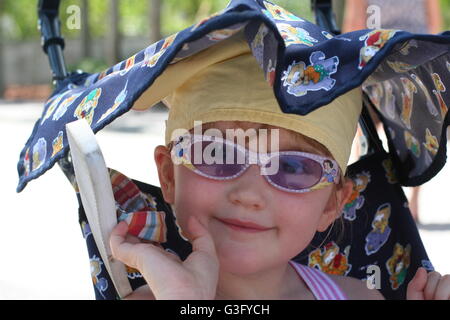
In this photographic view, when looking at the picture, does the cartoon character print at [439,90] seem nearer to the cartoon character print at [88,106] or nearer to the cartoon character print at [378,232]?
the cartoon character print at [378,232]

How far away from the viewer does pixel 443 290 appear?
180 centimetres

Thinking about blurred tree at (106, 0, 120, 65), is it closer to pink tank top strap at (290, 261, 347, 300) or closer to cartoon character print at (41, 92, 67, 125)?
cartoon character print at (41, 92, 67, 125)

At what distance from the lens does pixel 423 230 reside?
4.24m

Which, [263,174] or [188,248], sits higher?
[263,174]

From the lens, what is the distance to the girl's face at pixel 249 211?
1.59 meters

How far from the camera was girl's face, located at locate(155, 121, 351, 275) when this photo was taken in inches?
62.6

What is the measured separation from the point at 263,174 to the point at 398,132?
2.17 feet

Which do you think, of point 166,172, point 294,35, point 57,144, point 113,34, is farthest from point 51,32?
point 113,34

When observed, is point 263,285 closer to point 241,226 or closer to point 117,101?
point 241,226

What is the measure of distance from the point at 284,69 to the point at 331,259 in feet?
2.64

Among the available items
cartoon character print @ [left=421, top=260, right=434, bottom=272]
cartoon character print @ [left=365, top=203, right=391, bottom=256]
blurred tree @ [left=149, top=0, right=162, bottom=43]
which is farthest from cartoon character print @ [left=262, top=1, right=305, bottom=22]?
blurred tree @ [left=149, top=0, right=162, bottom=43]

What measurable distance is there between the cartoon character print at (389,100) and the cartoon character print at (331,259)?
389mm
